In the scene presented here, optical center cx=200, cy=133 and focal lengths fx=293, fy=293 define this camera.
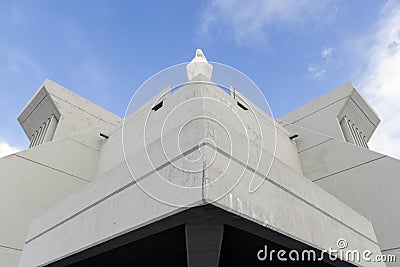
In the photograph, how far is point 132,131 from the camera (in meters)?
7.26

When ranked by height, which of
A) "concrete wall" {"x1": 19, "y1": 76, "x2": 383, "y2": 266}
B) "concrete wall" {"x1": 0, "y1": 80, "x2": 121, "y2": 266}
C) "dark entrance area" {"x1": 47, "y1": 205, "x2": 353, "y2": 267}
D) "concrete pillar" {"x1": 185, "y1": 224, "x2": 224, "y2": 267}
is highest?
"concrete wall" {"x1": 0, "y1": 80, "x2": 121, "y2": 266}

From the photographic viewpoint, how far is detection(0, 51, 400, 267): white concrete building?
2549 millimetres

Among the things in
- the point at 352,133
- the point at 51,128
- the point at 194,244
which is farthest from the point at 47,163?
the point at 352,133

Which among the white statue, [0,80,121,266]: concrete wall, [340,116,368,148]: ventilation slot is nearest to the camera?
[0,80,121,266]: concrete wall

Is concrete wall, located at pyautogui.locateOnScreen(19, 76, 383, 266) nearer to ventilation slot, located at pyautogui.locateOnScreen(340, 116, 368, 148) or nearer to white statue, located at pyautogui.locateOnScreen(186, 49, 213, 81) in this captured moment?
white statue, located at pyautogui.locateOnScreen(186, 49, 213, 81)

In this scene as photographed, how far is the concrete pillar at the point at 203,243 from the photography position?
2625 millimetres

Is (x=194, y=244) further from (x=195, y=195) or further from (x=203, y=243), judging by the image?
(x=195, y=195)

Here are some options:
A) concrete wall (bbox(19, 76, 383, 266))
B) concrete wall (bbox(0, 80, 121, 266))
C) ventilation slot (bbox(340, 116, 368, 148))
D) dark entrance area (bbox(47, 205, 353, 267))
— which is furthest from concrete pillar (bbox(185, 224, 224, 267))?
ventilation slot (bbox(340, 116, 368, 148))

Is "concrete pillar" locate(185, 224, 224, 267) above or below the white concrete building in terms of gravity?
below

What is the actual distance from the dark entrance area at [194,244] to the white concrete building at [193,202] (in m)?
0.01

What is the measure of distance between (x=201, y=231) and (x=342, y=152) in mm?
6365

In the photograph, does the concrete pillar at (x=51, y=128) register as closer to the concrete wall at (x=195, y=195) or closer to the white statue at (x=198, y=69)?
the white statue at (x=198, y=69)

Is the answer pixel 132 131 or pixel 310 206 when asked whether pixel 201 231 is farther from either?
pixel 132 131

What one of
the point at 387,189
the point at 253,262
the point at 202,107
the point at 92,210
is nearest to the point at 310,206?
the point at 253,262
